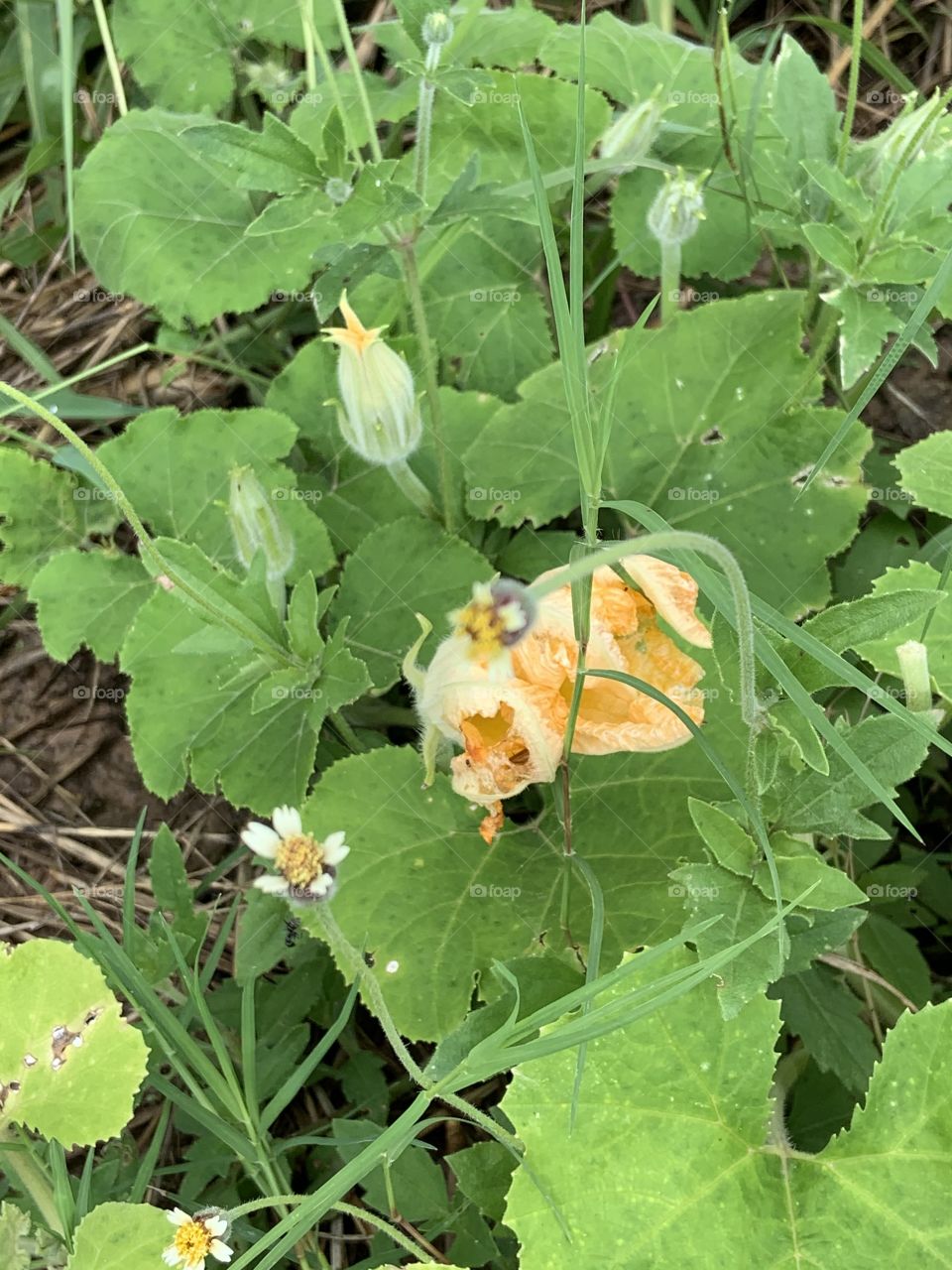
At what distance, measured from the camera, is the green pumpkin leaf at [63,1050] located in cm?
163

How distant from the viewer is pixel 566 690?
1.71m

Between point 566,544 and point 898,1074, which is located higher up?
point 566,544

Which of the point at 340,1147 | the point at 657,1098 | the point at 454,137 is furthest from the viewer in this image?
the point at 454,137

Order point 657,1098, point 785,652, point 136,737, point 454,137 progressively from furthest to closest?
1. point 454,137
2. point 136,737
3. point 657,1098
4. point 785,652

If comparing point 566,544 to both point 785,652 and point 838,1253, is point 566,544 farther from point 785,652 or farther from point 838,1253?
point 838,1253

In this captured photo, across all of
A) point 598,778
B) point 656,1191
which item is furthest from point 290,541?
point 656,1191

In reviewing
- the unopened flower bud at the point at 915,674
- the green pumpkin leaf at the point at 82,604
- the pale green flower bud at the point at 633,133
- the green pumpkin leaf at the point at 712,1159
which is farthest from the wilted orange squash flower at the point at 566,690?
the pale green flower bud at the point at 633,133

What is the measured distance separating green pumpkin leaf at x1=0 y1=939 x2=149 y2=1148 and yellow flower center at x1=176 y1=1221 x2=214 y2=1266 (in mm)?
281

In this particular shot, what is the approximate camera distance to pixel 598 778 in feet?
6.57

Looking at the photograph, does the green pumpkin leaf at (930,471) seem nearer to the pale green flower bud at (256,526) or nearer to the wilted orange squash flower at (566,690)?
the wilted orange squash flower at (566,690)

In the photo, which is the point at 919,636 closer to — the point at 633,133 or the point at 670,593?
the point at 670,593

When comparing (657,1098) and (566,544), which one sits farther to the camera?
(566,544)

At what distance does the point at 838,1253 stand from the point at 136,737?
1.44 metres

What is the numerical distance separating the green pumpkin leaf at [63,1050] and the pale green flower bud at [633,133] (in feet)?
5.95
